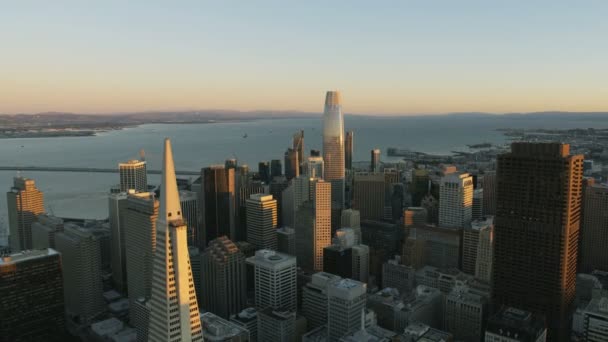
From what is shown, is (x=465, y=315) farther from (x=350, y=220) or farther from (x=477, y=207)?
(x=477, y=207)

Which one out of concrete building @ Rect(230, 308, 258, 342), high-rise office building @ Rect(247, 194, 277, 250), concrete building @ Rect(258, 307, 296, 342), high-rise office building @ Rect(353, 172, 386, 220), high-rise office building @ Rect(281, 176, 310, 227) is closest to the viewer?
concrete building @ Rect(258, 307, 296, 342)

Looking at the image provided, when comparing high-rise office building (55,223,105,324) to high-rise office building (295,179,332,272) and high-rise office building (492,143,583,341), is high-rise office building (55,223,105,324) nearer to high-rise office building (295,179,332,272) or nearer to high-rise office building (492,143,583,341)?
high-rise office building (295,179,332,272)

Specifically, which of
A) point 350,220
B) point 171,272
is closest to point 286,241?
point 350,220

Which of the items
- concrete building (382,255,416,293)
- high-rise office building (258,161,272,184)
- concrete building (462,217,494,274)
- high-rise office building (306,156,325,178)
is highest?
high-rise office building (306,156,325,178)

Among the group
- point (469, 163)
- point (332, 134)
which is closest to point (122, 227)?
point (332, 134)

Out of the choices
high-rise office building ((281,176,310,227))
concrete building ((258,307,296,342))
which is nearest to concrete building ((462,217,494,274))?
high-rise office building ((281,176,310,227))

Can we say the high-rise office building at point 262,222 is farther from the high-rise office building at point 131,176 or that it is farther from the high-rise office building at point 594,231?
the high-rise office building at point 594,231

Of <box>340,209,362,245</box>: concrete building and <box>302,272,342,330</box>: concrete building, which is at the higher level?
<box>340,209,362,245</box>: concrete building
